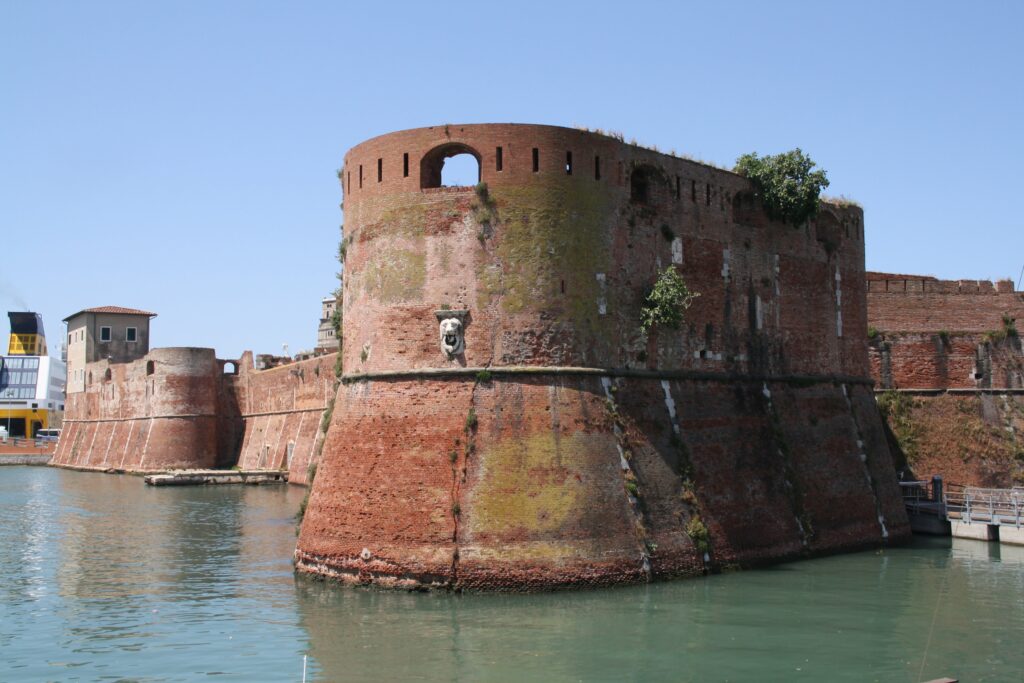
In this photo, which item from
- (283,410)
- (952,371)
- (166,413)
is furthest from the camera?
(166,413)

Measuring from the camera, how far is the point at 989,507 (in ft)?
98.0

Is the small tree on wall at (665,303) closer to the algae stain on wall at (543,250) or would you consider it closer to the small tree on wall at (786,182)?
the algae stain on wall at (543,250)

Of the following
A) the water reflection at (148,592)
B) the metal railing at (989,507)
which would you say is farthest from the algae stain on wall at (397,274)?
the metal railing at (989,507)

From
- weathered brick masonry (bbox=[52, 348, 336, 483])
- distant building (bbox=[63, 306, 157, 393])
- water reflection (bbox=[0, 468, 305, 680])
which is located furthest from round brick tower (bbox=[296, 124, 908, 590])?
distant building (bbox=[63, 306, 157, 393])

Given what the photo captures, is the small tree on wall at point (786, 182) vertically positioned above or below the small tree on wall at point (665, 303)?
above

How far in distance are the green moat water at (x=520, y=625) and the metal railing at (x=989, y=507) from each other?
2.04m

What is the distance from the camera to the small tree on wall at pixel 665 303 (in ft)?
80.5

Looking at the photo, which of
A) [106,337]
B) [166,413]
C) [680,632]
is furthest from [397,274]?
[106,337]

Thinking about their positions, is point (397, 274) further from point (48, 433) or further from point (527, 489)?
point (48, 433)

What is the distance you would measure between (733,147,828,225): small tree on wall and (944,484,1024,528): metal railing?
970 cm

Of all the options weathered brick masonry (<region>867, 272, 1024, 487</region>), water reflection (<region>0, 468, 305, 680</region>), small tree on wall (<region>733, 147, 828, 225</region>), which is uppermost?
small tree on wall (<region>733, 147, 828, 225</region>)

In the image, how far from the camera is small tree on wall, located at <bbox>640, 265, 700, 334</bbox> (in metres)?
24.5

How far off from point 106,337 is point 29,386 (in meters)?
38.9

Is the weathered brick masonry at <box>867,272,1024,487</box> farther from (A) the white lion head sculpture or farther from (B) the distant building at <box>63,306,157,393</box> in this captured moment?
(B) the distant building at <box>63,306,157,393</box>
